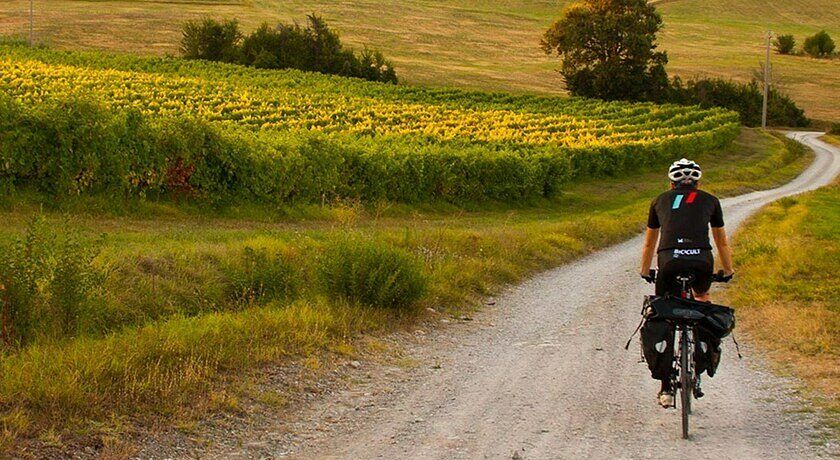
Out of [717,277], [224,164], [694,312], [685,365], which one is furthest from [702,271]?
[224,164]

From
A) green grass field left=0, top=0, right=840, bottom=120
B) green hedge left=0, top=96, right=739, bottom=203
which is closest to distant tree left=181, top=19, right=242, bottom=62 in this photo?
green grass field left=0, top=0, right=840, bottom=120

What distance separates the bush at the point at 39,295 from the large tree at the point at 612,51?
85776 millimetres

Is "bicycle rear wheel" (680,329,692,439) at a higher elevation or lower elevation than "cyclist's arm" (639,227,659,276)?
lower

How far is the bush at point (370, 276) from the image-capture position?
516 inches

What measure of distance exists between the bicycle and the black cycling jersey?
279 mm

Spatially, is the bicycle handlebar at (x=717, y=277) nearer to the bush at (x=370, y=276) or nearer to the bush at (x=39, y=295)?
the bush at (x=370, y=276)

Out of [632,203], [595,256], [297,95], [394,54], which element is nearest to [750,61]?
[394,54]

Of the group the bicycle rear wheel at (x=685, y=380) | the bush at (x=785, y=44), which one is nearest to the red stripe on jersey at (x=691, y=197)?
the bicycle rear wheel at (x=685, y=380)

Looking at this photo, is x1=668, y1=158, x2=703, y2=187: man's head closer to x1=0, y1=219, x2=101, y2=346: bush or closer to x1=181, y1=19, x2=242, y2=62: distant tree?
x1=0, y1=219, x2=101, y2=346: bush

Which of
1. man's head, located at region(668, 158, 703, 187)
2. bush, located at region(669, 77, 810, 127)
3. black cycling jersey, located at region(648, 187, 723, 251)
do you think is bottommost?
bush, located at region(669, 77, 810, 127)

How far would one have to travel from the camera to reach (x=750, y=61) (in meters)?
A: 125

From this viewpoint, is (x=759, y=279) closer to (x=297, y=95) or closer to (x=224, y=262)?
(x=224, y=262)

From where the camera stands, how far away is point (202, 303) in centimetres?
1358

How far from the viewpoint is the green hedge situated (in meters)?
22.8
